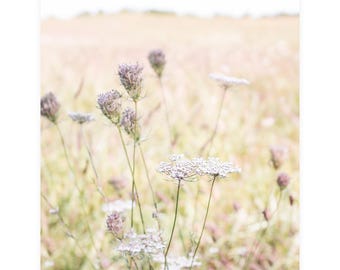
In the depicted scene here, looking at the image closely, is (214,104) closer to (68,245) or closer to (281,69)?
(281,69)

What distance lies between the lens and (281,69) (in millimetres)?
1291

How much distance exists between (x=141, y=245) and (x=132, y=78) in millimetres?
241

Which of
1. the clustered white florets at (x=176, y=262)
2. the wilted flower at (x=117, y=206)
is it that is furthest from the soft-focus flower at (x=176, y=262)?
the wilted flower at (x=117, y=206)

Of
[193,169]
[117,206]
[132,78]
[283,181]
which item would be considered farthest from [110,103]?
[283,181]

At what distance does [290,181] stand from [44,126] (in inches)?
19.4

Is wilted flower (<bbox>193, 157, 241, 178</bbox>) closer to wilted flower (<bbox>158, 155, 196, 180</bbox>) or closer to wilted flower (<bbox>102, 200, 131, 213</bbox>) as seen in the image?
wilted flower (<bbox>158, 155, 196, 180</bbox>)

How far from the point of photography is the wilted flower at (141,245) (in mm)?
917

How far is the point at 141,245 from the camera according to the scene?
0.92 m

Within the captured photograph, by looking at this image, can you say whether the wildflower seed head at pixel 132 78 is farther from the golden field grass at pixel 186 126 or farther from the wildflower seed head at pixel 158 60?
the golden field grass at pixel 186 126

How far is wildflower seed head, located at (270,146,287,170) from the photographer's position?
1167mm

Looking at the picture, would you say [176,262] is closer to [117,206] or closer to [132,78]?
[117,206]

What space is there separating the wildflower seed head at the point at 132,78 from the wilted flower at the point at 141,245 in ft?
0.68

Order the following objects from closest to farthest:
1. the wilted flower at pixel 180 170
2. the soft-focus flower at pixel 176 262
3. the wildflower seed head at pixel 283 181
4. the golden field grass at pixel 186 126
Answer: the wilted flower at pixel 180 170 < the soft-focus flower at pixel 176 262 < the wildflower seed head at pixel 283 181 < the golden field grass at pixel 186 126
